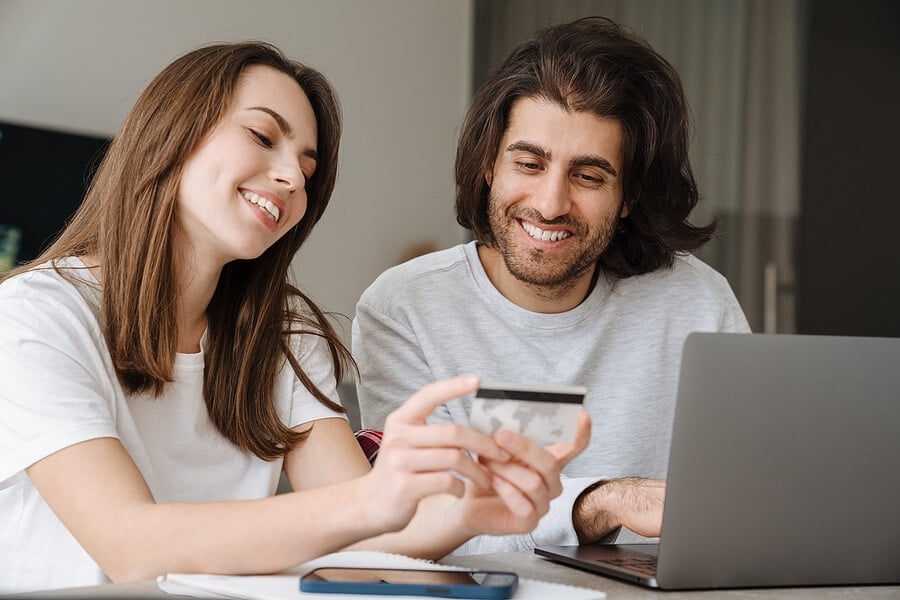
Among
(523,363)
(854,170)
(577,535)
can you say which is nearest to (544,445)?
(577,535)

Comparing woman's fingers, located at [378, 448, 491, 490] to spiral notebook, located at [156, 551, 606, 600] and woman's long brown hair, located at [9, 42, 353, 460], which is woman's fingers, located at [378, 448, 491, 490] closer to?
spiral notebook, located at [156, 551, 606, 600]

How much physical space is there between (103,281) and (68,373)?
20 cm

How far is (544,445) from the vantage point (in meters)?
0.98

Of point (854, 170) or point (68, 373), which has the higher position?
point (854, 170)

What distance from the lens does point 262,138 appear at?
143 centimetres

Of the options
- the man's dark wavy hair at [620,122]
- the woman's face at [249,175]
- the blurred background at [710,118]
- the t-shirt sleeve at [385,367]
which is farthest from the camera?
the blurred background at [710,118]

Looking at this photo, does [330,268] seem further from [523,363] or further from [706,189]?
[523,363]

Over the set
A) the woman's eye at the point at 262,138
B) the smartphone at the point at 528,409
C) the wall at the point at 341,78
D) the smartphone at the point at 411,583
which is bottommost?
the smartphone at the point at 411,583

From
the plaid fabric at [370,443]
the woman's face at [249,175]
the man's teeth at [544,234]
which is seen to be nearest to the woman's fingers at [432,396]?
the woman's face at [249,175]

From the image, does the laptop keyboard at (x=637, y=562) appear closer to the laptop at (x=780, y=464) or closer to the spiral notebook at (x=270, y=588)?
the laptop at (x=780, y=464)

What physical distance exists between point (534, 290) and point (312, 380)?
51 centimetres

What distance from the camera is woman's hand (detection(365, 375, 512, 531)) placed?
907mm

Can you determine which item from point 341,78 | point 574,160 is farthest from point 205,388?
point 341,78

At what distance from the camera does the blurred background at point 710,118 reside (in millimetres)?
3367
